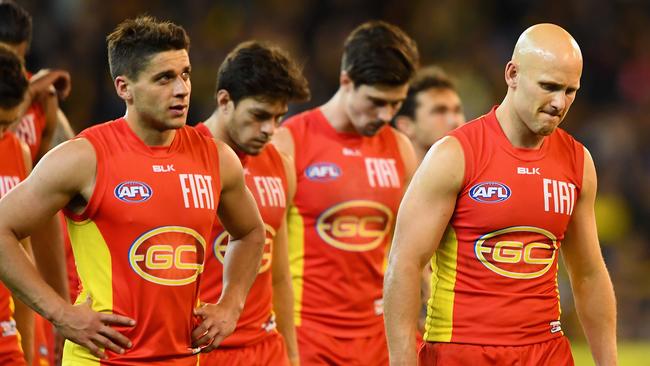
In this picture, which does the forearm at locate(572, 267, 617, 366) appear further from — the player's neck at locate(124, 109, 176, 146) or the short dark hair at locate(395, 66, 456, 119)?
the short dark hair at locate(395, 66, 456, 119)

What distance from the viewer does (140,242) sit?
15.1 ft

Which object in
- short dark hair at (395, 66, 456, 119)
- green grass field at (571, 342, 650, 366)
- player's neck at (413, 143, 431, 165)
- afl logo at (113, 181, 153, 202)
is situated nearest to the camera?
afl logo at (113, 181, 153, 202)

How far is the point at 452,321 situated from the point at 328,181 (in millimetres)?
1912

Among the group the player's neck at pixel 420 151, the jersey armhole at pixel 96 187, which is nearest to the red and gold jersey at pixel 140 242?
the jersey armhole at pixel 96 187

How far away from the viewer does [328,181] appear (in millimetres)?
6785

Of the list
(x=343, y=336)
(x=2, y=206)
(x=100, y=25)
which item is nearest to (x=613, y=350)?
(x=343, y=336)

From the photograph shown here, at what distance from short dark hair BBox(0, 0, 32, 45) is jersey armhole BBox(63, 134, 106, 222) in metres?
2.36

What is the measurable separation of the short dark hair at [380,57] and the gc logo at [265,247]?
126cm

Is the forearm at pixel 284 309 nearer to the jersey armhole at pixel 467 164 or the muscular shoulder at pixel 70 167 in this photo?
the jersey armhole at pixel 467 164

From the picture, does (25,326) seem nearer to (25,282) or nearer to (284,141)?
(25,282)

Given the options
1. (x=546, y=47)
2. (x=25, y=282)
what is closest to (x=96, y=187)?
(x=25, y=282)

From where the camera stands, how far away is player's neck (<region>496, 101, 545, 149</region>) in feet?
16.6

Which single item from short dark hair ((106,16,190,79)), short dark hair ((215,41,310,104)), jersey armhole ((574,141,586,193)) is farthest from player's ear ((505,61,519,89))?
short dark hair ((106,16,190,79))

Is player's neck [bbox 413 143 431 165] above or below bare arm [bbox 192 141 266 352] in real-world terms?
above
